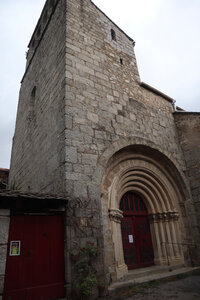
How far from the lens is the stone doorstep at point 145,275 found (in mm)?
3664

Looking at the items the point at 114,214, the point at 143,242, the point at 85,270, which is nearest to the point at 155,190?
the point at 143,242

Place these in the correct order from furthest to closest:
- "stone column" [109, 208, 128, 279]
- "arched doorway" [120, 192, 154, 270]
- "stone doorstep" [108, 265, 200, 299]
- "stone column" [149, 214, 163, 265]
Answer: "stone column" [149, 214, 163, 265], "arched doorway" [120, 192, 154, 270], "stone column" [109, 208, 128, 279], "stone doorstep" [108, 265, 200, 299]

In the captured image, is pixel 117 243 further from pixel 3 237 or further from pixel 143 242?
pixel 3 237

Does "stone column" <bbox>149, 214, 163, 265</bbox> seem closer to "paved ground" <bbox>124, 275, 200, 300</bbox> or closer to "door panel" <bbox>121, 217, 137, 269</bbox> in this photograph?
"door panel" <bbox>121, 217, 137, 269</bbox>

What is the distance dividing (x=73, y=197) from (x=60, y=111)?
194 centimetres

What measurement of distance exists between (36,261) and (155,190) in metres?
3.71

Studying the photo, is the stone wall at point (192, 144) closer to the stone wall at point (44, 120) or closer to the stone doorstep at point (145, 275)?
the stone doorstep at point (145, 275)

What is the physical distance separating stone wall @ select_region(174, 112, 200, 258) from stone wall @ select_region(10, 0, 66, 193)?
4248 millimetres

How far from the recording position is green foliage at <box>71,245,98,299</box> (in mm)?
3172

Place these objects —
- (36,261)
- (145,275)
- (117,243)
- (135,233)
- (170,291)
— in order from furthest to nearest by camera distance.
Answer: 1. (135,233)
2. (145,275)
3. (117,243)
4. (170,291)
5. (36,261)

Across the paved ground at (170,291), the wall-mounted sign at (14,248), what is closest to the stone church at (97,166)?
the wall-mounted sign at (14,248)

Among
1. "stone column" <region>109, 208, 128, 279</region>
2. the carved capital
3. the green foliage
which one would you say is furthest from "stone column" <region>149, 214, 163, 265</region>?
the green foliage

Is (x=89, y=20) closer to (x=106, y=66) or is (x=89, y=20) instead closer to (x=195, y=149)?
(x=106, y=66)

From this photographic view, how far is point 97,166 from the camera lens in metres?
4.32
